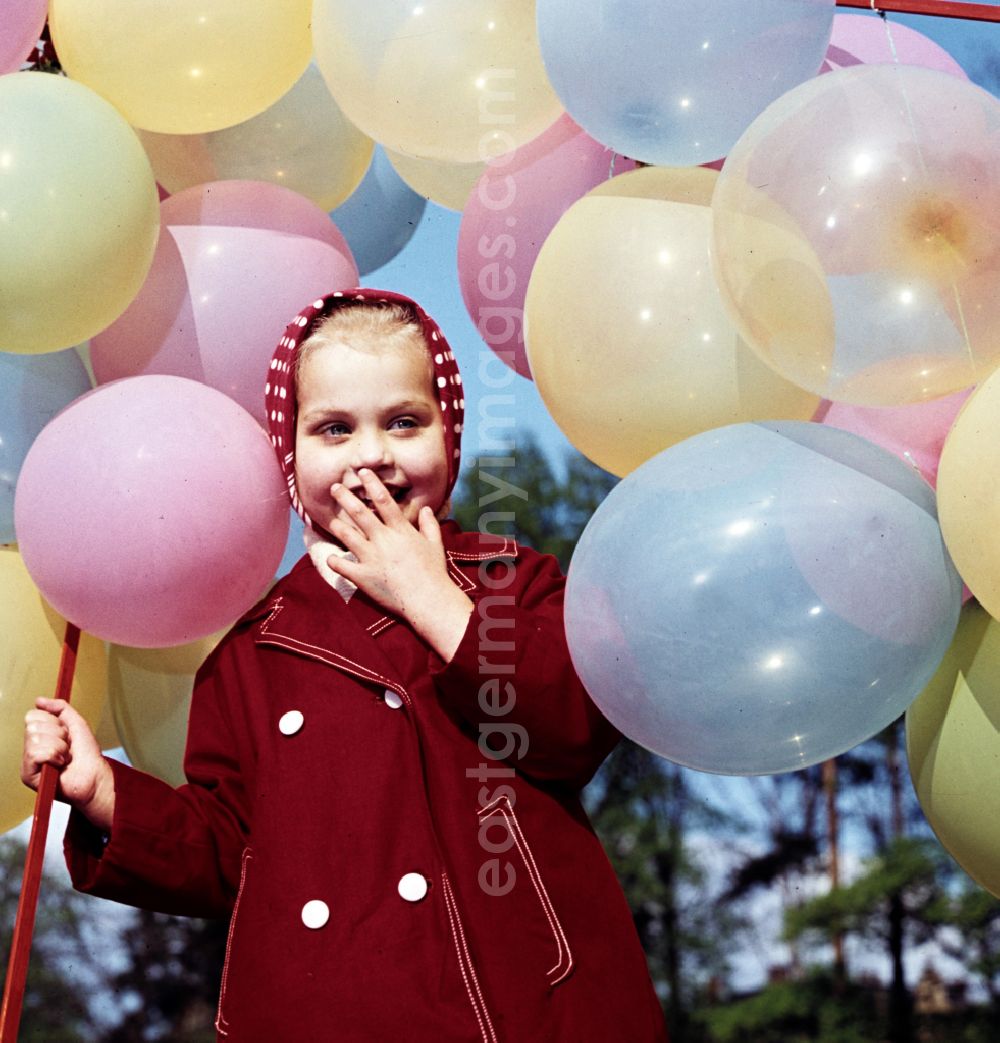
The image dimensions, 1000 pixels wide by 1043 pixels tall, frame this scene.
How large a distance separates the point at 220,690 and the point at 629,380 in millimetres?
719

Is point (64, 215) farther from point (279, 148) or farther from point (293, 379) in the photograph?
point (279, 148)

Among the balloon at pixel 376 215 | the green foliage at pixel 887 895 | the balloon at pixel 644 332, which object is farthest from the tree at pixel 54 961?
the balloon at pixel 644 332

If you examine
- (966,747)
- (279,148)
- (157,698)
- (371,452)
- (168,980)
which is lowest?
(168,980)

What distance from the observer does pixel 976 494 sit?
159cm

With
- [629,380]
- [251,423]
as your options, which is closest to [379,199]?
[251,423]

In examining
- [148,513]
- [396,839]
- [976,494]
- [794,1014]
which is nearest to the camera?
[976,494]

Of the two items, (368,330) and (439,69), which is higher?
(439,69)

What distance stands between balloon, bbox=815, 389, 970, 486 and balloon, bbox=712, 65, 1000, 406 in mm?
247

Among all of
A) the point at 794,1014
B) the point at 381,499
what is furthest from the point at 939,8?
the point at 794,1014

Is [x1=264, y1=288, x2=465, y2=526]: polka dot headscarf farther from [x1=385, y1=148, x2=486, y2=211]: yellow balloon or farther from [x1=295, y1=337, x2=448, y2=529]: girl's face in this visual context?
[x1=385, y1=148, x2=486, y2=211]: yellow balloon

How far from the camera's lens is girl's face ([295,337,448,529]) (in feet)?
6.81

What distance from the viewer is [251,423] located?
2.16 meters

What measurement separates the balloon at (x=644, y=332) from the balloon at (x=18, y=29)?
881 millimetres

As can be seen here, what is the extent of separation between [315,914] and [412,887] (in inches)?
4.9
